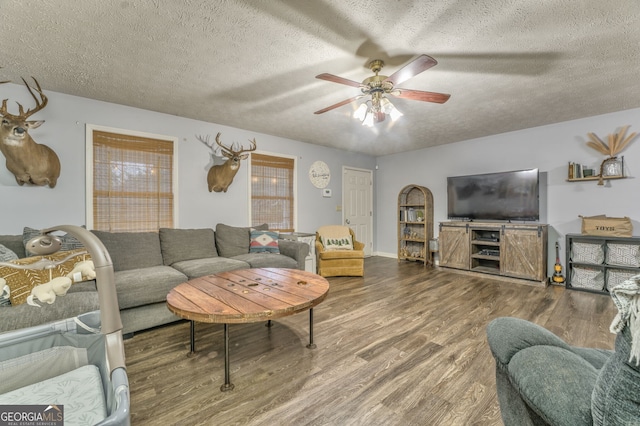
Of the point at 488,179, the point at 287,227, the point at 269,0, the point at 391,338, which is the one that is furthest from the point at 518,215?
the point at 269,0

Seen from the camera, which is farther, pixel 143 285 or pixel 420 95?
pixel 143 285

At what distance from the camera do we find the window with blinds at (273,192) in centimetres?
457

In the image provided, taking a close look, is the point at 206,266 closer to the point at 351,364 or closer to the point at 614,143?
the point at 351,364

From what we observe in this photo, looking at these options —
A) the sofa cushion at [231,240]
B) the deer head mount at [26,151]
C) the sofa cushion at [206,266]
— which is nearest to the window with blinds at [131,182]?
the deer head mount at [26,151]

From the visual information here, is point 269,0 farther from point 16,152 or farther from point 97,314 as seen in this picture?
point 16,152

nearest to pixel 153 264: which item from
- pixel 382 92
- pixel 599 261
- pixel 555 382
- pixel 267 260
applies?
pixel 267 260

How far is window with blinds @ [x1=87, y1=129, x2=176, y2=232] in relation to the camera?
3252mm

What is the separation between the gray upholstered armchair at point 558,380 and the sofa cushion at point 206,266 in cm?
267

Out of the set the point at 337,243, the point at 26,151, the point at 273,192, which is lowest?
the point at 337,243

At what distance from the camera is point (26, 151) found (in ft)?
8.82

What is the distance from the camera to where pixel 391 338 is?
7.88 ft

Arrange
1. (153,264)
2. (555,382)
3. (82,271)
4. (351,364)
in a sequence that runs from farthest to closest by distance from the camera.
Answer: (153,264) → (351,364) → (82,271) → (555,382)

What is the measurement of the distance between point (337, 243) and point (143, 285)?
3.08 meters

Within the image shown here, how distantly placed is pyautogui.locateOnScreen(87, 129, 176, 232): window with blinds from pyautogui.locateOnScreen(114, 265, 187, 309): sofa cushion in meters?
0.94
